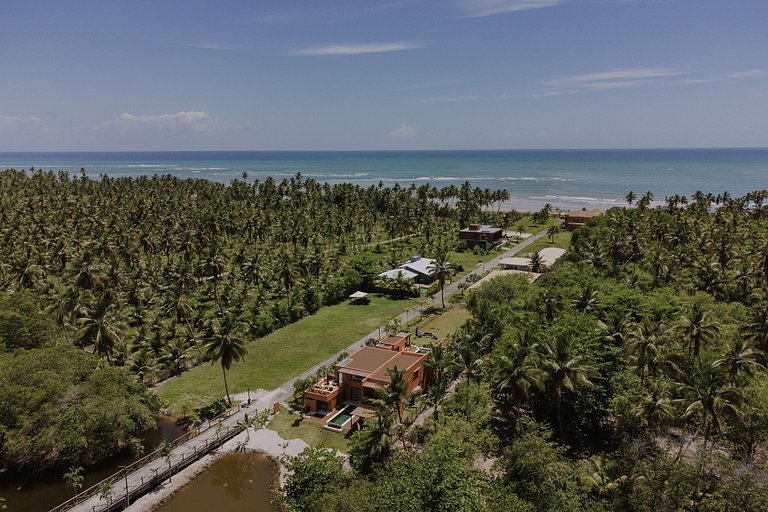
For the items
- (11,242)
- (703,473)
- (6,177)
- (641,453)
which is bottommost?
(641,453)

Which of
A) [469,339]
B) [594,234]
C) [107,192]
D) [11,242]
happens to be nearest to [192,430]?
[469,339]

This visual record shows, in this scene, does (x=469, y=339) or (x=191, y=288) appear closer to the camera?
(x=469, y=339)

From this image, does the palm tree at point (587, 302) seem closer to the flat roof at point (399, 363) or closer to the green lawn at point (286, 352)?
the flat roof at point (399, 363)

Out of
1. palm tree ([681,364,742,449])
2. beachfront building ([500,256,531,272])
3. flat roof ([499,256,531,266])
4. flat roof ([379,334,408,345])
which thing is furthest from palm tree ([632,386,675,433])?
flat roof ([499,256,531,266])

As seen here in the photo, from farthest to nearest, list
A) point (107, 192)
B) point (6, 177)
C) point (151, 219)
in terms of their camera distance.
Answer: point (6, 177) → point (107, 192) → point (151, 219)

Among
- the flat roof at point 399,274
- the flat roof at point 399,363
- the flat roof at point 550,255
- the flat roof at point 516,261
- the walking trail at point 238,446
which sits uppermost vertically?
the flat roof at point 550,255

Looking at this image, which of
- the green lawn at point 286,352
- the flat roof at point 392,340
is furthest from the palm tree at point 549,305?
the green lawn at point 286,352

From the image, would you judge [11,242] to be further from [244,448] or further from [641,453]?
[641,453]
